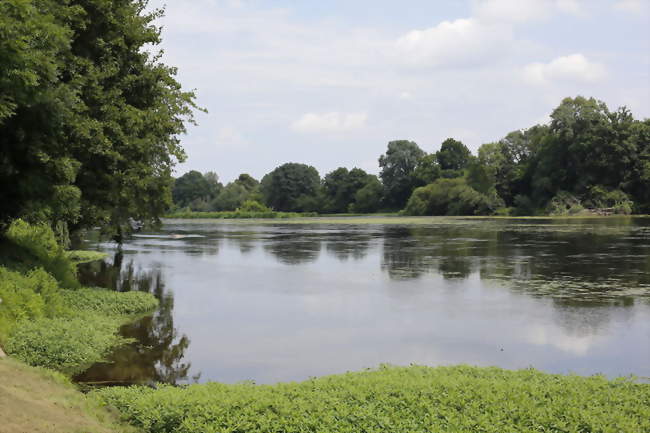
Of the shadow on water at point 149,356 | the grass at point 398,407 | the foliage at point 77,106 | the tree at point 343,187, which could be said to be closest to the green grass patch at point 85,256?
the foliage at point 77,106

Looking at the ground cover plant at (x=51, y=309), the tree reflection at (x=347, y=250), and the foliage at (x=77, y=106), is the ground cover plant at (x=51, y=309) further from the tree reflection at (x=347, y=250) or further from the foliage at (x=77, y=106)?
the tree reflection at (x=347, y=250)

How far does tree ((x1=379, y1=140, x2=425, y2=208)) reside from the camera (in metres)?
150

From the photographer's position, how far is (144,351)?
43.2 feet

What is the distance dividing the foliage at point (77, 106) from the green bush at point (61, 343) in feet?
13.3

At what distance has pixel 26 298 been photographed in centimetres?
1394

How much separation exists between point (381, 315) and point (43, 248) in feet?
36.0

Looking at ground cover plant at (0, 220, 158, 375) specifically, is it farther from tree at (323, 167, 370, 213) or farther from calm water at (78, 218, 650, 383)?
tree at (323, 167, 370, 213)

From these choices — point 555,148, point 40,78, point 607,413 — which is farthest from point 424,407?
point 555,148

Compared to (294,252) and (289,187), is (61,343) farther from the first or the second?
(289,187)

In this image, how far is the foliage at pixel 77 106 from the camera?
1372 cm

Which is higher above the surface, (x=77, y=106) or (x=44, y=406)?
(x=77, y=106)

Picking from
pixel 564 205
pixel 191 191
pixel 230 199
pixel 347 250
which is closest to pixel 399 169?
pixel 230 199

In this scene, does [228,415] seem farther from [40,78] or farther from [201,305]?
[201,305]

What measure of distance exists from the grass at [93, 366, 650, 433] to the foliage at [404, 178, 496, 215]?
106142mm
